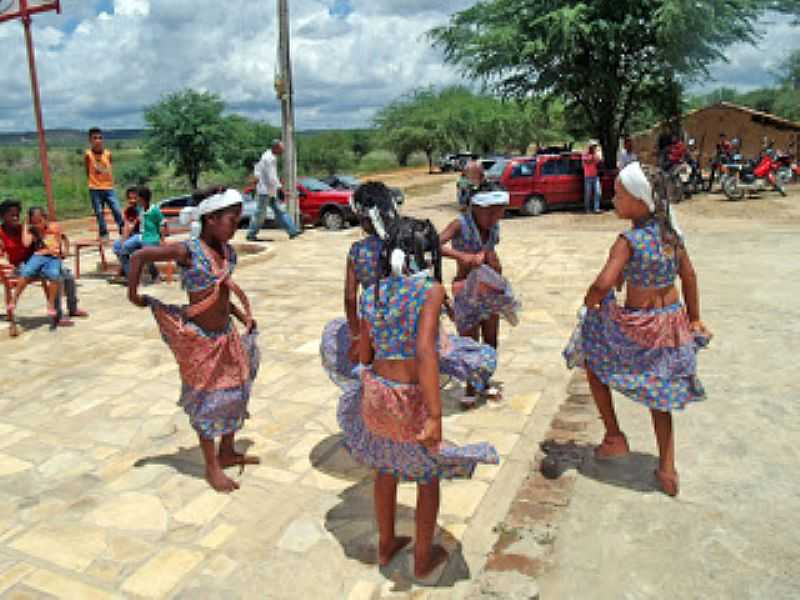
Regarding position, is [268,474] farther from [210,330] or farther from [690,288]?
[690,288]

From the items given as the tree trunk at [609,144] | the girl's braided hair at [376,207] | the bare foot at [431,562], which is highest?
the tree trunk at [609,144]

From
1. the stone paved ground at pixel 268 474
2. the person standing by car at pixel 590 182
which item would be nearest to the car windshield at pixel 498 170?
the person standing by car at pixel 590 182

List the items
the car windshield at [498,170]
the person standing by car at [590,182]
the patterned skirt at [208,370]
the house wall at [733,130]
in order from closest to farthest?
the patterned skirt at [208,370]
the person standing by car at [590,182]
the car windshield at [498,170]
the house wall at [733,130]

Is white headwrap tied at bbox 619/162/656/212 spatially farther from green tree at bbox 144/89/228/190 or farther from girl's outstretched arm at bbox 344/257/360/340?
green tree at bbox 144/89/228/190

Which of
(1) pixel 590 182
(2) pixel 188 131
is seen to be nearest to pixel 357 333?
(1) pixel 590 182

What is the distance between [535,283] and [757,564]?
20.0ft

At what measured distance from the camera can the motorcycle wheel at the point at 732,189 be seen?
1722 cm

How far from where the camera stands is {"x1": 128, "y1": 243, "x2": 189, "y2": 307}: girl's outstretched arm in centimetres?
346

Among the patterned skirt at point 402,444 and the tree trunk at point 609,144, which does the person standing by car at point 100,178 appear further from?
the tree trunk at point 609,144

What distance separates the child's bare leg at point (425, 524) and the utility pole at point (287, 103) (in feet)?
40.7

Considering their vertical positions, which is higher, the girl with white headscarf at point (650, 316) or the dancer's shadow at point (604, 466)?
the girl with white headscarf at point (650, 316)

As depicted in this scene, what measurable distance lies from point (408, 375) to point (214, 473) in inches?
67.5

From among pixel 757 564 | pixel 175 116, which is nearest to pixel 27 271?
pixel 757 564

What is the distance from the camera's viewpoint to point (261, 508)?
3.65 meters
